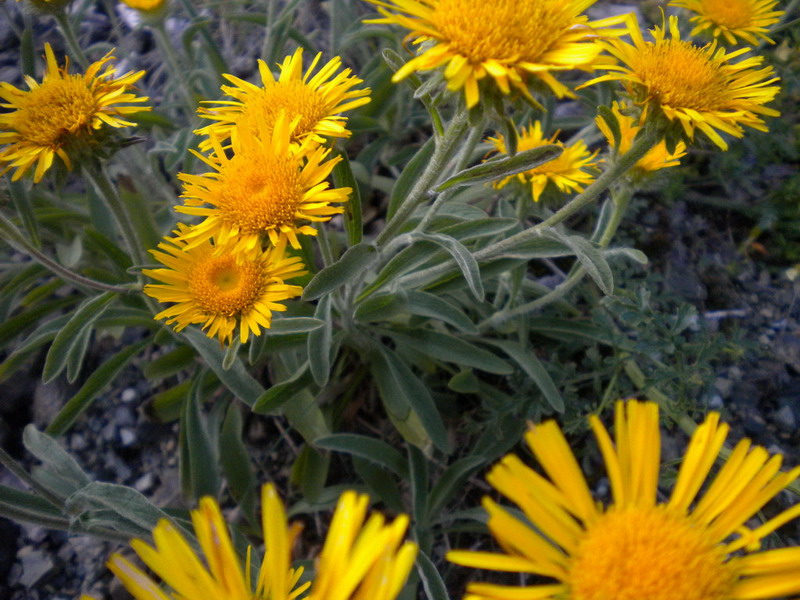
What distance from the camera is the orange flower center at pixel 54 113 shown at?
1783 millimetres

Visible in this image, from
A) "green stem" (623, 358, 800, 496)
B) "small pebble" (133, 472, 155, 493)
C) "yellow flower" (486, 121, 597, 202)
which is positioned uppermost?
"yellow flower" (486, 121, 597, 202)

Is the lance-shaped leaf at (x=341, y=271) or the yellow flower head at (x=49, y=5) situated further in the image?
the yellow flower head at (x=49, y=5)

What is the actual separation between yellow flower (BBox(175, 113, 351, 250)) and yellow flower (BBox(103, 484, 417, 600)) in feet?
2.45

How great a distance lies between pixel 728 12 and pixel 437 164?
66.8 inches

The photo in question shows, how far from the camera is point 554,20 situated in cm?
140

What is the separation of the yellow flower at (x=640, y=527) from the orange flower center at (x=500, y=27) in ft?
2.61

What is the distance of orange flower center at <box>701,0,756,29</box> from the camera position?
243 centimetres

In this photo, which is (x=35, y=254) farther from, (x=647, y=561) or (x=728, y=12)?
(x=728, y=12)

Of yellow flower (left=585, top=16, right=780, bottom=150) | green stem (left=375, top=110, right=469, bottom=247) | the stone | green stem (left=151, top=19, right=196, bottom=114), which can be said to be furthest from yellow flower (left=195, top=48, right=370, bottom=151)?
the stone

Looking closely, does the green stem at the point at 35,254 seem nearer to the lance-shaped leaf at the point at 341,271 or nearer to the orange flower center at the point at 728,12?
the lance-shaped leaf at the point at 341,271

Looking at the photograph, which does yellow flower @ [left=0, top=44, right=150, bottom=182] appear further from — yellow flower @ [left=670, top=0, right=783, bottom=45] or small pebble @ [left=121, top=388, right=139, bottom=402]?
yellow flower @ [left=670, top=0, right=783, bottom=45]

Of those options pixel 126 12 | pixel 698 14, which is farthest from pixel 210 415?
pixel 126 12

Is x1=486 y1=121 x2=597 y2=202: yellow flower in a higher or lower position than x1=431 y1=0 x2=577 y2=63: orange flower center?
lower

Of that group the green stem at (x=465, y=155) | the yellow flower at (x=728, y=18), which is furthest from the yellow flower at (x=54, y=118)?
the yellow flower at (x=728, y=18)
